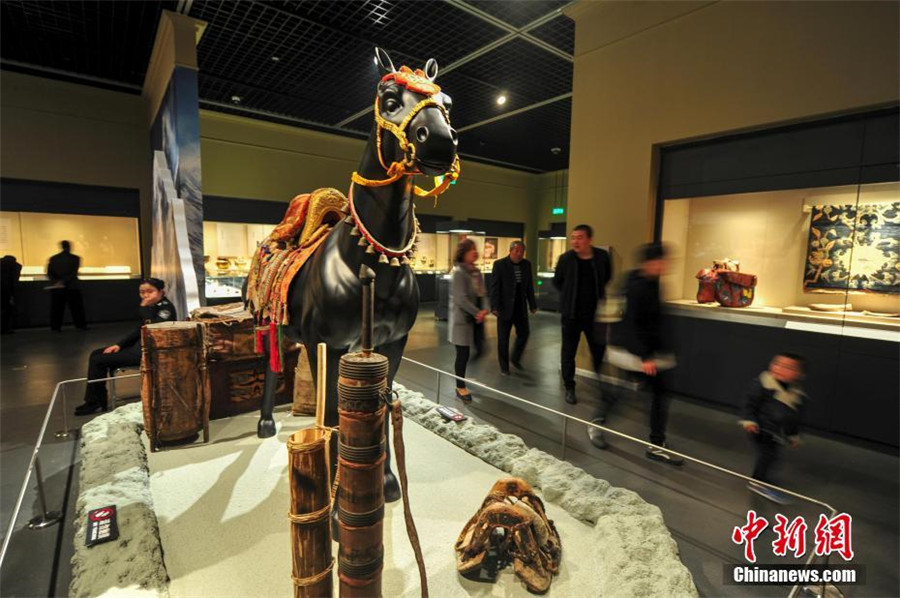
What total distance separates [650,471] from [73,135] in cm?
1006

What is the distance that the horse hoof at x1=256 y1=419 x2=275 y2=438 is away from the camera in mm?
3174

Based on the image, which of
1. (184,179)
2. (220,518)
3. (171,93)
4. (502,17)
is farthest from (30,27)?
(220,518)

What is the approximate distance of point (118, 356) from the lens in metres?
3.71

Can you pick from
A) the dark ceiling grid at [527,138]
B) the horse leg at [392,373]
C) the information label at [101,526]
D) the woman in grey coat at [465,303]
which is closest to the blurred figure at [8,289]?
the information label at [101,526]

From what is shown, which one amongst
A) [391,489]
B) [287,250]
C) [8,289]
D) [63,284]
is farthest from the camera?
[63,284]

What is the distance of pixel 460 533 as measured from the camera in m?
1.99

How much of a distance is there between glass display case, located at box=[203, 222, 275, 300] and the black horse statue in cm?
748

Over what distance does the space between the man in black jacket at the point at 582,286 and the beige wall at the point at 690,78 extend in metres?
0.77

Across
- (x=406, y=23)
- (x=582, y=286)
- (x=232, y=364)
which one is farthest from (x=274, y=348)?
(x=406, y=23)

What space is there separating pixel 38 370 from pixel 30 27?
4.31 m

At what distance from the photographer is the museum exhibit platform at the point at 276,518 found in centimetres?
175

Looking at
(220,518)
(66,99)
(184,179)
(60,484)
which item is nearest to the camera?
(220,518)

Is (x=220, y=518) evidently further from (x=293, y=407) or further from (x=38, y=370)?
(x=38, y=370)

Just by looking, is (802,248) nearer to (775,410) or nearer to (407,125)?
(775,410)
